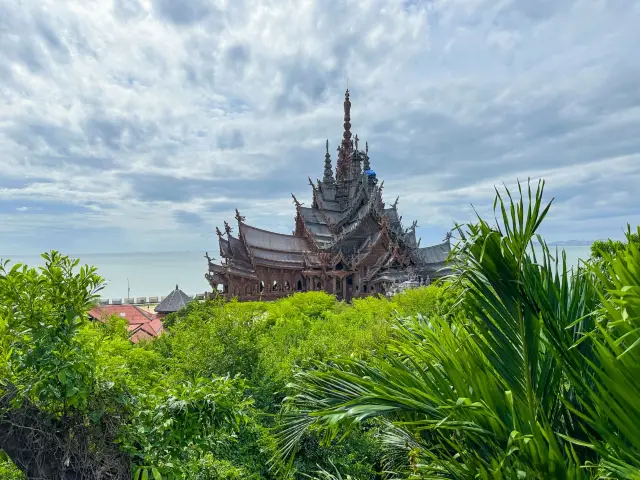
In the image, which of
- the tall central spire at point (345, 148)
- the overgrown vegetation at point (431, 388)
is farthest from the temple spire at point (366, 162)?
the overgrown vegetation at point (431, 388)

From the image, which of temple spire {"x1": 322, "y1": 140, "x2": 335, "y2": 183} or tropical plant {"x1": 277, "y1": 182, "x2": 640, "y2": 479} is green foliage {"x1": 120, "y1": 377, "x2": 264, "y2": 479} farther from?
temple spire {"x1": 322, "y1": 140, "x2": 335, "y2": 183}

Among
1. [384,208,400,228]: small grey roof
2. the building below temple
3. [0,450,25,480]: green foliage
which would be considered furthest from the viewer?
[384,208,400,228]: small grey roof

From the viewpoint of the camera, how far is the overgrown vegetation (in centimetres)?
211

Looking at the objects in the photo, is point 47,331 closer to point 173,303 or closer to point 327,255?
point 173,303

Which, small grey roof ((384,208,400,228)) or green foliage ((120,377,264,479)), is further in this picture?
small grey roof ((384,208,400,228))

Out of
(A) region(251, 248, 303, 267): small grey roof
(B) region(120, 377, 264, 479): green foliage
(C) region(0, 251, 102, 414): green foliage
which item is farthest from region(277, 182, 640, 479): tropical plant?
(A) region(251, 248, 303, 267): small grey roof

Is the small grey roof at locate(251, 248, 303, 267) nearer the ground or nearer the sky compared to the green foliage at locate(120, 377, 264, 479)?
nearer the sky

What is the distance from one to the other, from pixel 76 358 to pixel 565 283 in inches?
160

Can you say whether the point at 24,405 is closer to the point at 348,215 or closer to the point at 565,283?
the point at 565,283

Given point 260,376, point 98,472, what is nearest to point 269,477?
point 260,376

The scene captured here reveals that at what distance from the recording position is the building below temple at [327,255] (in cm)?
2716

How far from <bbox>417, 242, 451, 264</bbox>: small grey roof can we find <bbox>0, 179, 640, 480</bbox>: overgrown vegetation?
3098 centimetres

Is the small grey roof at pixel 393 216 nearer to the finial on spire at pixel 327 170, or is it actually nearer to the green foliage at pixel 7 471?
the finial on spire at pixel 327 170

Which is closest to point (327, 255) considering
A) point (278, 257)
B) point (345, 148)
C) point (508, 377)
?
point (278, 257)
